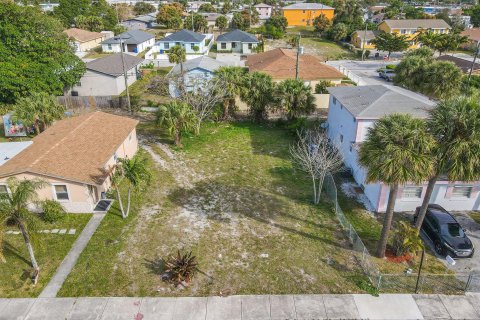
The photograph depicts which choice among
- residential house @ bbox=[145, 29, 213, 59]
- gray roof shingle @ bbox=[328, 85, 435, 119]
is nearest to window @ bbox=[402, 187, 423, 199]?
gray roof shingle @ bbox=[328, 85, 435, 119]

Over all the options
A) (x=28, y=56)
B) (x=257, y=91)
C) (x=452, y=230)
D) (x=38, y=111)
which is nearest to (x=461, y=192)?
(x=452, y=230)

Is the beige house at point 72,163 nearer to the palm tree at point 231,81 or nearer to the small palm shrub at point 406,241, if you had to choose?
the palm tree at point 231,81

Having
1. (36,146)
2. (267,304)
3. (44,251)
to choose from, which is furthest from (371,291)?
(36,146)

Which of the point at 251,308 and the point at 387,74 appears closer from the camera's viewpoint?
the point at 251,308

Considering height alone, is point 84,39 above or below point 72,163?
below

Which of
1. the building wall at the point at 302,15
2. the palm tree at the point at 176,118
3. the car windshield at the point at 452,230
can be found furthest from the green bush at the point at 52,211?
the building wall at the point at 302,15

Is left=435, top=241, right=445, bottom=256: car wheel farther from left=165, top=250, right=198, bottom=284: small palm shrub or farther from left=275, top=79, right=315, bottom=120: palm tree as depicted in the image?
left=275, top=79, right=315, bottom=120: palm tree

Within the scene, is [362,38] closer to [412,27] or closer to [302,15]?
[412,27]
